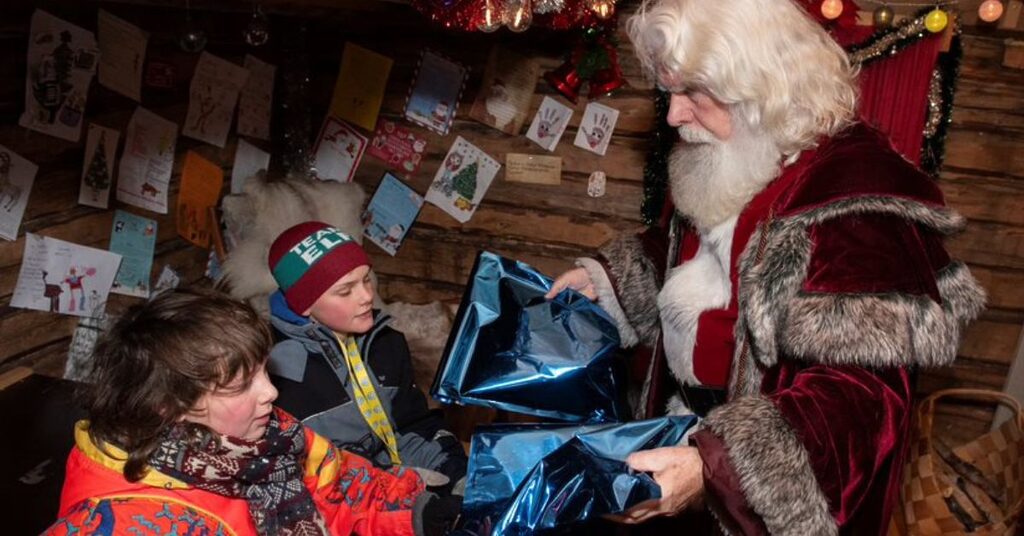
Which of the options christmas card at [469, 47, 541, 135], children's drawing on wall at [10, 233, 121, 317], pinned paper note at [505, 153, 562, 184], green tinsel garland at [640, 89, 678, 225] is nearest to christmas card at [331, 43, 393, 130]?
christmas card at [469, 47, 541, 135]

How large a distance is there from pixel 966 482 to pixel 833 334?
6.44 feet

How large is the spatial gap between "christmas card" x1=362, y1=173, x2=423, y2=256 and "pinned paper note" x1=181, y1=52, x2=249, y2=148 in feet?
2.46

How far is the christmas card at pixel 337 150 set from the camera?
3.54 m

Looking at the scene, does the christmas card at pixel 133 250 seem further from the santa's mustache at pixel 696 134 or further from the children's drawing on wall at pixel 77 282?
the santa's mustache at pixel 696 134

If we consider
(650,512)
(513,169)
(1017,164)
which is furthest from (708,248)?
(1017,164)

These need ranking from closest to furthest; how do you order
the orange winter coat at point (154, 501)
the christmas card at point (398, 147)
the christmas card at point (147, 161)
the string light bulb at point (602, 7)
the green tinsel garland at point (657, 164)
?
1. the orange winter coat at point (154, 501)
2. the christmas card at point (147, 161)
3. the string light bulb at point (602, 7)
4. the green tinsel garland at point (657, 164)
5. the christmas card at point (398, 147)

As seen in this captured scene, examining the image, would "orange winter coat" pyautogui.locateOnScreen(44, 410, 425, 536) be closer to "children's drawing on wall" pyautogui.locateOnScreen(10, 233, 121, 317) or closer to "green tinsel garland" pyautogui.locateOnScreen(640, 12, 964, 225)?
"children's drawing on wall" pyautogui.locateOnScreen(10, 233, 121, 317)

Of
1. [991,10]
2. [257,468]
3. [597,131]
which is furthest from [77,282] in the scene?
[991,10]

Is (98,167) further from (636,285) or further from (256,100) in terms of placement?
(636,285)

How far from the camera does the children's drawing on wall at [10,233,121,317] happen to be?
7.38 feet

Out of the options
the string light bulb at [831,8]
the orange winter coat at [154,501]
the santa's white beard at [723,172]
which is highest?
the string light bulb at [831,8]

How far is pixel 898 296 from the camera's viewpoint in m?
1.58

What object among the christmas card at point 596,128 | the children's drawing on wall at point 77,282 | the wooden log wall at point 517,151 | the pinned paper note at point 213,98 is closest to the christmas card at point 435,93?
the wooden log wall at point 517,151

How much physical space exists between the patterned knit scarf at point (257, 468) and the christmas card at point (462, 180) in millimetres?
1894
